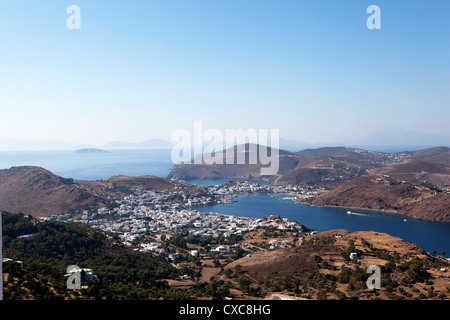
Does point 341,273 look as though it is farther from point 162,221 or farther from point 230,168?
point 230,168

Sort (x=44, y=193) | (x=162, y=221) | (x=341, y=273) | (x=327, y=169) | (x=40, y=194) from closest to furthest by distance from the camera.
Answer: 1. (x=341, y=273)
2. (x=162, y=221)
3. (x=40, y=194)
4. (x=44, y=193)
5. (x=327, y=169)

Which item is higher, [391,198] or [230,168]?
[230,168]

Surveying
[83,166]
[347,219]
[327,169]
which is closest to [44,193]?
[347,219]

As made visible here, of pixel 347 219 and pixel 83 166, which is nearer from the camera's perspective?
pixel 347 219

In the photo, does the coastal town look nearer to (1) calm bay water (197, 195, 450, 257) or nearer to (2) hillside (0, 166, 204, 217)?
(2) hillside (0, 166, 204, 217)

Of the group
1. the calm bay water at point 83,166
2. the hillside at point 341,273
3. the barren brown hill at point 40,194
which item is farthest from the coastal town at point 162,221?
the calm bay water at point 83,166

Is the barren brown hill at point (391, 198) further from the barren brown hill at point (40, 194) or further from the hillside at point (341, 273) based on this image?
the barren brown hill at point (40, 194)

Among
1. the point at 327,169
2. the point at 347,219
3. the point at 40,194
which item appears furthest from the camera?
the point at 327,169
